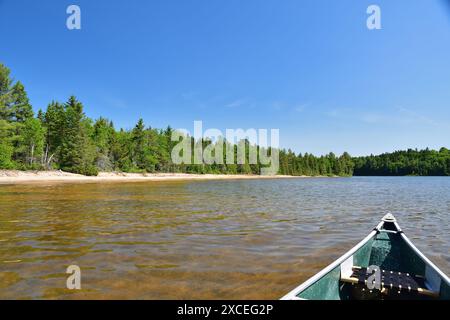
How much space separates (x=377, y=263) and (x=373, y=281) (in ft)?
7.62

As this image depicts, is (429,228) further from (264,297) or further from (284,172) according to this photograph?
(284,172)

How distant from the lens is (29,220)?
12.3m

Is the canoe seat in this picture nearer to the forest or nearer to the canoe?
the canoe

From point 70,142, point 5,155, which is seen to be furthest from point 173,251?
point 70,142

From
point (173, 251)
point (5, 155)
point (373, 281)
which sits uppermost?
point (5, 155)

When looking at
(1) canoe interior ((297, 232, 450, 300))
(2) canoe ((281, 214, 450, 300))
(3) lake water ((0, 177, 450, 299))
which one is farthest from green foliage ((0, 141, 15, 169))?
(2) canoe ((281, 214, 450, 300))

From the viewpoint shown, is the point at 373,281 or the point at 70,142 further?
the point at 70,142

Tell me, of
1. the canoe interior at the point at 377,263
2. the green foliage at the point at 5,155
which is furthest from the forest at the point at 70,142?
the canoe interior at the point at 377,263

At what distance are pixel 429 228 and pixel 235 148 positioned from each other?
120332 millimetres

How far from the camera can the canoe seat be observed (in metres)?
4.77

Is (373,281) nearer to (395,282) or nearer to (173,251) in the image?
(395,282)

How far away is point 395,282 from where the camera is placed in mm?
5137

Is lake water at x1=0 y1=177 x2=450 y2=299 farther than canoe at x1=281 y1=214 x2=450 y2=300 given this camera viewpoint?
Yes
